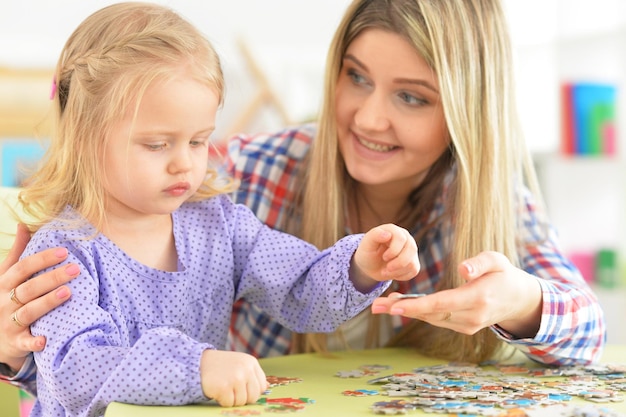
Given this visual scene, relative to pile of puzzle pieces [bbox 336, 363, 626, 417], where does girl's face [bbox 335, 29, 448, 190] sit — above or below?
above

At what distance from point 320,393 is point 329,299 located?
0.19 meters

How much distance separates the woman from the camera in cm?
152

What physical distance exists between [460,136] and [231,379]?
72cm

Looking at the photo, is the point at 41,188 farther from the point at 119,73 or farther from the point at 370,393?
the point at 370,393

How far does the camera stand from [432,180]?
6.01 feet

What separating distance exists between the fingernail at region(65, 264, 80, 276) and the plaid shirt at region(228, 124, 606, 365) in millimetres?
613

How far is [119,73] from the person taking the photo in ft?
4.14

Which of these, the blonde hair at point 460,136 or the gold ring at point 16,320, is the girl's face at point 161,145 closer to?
the gold ring at point 16,320

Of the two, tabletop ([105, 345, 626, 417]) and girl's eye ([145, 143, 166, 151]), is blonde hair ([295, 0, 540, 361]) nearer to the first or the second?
tabletop ([105, 345, 626, 417])

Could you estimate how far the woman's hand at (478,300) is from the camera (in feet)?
3.88

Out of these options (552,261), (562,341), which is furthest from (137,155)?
(552,261)

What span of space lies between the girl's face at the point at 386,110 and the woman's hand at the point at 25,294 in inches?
24.7

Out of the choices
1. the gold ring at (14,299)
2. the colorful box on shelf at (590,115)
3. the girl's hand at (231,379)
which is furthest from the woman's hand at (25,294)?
the colorful box on shelf at (590,115)

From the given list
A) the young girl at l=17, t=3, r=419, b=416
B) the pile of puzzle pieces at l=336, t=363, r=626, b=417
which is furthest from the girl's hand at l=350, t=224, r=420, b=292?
the pile of puzzle pieces at l=336, t=363, r=626, b=417
